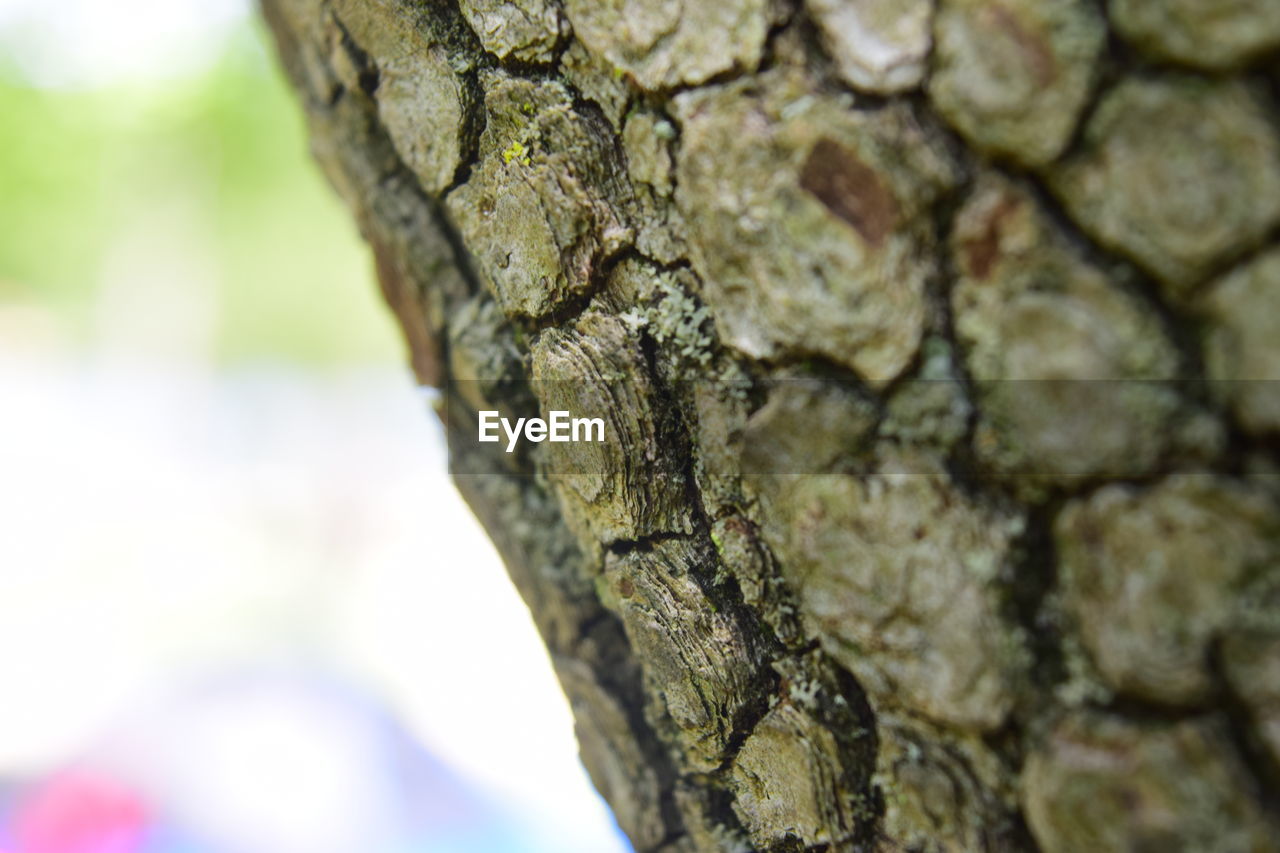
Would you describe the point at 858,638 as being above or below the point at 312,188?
below

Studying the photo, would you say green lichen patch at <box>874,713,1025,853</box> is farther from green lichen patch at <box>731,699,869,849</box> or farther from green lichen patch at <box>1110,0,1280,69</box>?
green lichen patch at <box>1110,0,1280,69</box>

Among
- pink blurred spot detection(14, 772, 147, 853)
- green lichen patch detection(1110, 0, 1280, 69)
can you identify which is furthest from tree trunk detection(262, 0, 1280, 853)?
pink blurred spot detection(14, 772, 147, 853)

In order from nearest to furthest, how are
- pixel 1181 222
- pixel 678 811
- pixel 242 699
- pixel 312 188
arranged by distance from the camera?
pixel 1181 222, pixel 678 811, pixel 242 699, pixel 312 188

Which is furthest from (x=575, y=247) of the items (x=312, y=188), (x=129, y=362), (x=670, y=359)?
(x=312, y=188)

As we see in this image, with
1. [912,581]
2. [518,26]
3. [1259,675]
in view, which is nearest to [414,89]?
[518,26]

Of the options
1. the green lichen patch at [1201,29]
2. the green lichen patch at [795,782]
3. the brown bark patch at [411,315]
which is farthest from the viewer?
the brown bark patch at [411,315]

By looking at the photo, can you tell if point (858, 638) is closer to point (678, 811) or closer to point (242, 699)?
point (678, 811)

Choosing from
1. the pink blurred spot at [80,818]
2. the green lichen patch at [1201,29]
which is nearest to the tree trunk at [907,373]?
the green lichen patch at [1201,29]

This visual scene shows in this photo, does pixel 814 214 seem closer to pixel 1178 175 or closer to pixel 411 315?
pixel 1178 175

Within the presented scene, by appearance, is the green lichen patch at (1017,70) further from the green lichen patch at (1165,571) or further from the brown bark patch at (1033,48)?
the green lichen patch at (1165,571)
